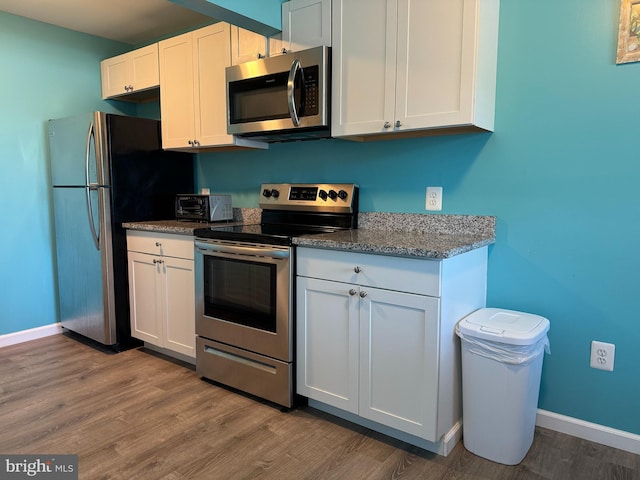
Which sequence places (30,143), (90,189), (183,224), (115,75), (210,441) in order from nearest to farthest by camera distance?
(210,441) < (183,224) < (90,189) < (30,143) < (115,75)

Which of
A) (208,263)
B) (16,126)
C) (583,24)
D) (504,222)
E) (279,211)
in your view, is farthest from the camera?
(16,126)

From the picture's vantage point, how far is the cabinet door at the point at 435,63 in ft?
6.17

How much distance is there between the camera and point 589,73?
74.2 inches

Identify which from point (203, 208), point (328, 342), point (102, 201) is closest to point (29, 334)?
point (102, 201)

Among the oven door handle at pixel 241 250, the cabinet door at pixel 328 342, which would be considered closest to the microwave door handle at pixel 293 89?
the oven door handle at pixel 241 250

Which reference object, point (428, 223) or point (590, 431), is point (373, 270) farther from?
point (590, 431)

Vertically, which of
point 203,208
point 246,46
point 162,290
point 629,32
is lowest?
point 162,290

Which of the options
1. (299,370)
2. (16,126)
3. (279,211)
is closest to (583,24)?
(279,211)

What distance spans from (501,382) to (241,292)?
134 cm

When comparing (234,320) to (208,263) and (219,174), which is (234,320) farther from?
(219,174)

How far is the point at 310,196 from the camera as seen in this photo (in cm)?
269

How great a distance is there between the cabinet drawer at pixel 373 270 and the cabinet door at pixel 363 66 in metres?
0.66

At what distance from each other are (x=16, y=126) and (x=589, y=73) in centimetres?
368

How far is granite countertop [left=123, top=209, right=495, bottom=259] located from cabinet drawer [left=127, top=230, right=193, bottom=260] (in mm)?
48
